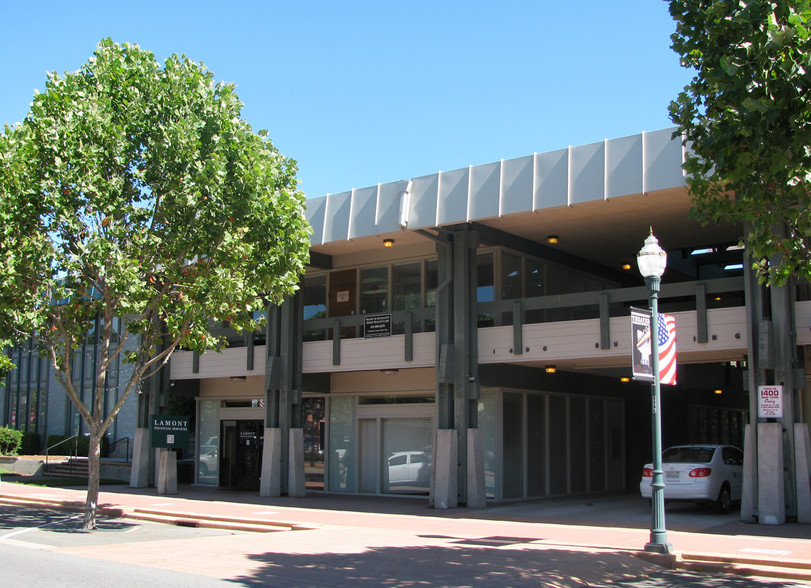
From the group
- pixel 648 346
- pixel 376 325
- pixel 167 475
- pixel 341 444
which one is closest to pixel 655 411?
pixel 648 346

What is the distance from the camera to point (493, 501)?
20.1m

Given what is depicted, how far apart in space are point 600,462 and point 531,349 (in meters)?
7.52

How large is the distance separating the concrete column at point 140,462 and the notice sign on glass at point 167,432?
76.6 inches

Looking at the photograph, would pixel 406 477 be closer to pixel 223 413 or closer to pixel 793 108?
pixel 223 413

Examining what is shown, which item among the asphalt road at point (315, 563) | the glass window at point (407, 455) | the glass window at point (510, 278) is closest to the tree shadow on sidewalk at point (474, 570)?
the asphalt road at point (315, 563)

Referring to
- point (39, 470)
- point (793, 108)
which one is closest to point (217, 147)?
point (793, 108)

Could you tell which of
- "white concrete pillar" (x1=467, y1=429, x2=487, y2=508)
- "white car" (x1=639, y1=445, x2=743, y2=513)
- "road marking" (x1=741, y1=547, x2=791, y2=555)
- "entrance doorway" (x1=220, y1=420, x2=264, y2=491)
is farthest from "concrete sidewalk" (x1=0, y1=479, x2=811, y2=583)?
"entrance doorway" (x1=220, y1=420, x2=264, y2=491)

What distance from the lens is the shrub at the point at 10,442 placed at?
1405 inches

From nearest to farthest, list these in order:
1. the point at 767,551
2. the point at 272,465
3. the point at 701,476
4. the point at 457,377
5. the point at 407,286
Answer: the point at 767,551 < the point at 701,476 < the point at 457,377 < the point at 272,465 < the point at 407,286

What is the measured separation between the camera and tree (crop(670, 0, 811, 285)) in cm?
898

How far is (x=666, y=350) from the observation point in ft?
42.9

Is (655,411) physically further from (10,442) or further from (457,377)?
(10,442)

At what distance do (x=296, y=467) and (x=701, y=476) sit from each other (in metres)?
10.5

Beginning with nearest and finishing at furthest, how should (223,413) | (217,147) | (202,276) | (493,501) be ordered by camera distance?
(217,147) → (202,276) → (493,501) → (223,413)
